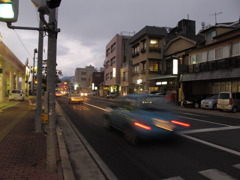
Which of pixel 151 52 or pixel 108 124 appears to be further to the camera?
pixel 151 52

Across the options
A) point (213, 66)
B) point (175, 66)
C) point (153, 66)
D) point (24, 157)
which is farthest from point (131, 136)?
point (153, 66)

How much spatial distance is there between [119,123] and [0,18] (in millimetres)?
5490

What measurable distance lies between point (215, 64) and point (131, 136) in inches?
767

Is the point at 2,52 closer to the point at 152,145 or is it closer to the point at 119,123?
the point at 119,123

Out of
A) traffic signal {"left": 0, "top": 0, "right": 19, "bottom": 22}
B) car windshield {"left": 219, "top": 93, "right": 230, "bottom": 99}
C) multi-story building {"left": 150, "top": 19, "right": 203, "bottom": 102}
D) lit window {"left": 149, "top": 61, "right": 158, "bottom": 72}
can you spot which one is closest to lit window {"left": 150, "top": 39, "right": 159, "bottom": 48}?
multi-story building {"left": 150, "top": 19, "right": 203, "bottom": 102}

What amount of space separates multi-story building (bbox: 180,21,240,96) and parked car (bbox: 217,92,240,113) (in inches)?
97.3

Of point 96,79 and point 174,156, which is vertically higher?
point 96,79

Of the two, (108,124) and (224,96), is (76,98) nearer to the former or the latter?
(224,96)

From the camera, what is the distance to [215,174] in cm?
441

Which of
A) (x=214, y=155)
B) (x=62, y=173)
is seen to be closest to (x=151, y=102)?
(x=214, y=155)

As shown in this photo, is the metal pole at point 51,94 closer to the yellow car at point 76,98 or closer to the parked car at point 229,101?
the parked car at point 229,101

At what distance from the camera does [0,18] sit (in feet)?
11.0

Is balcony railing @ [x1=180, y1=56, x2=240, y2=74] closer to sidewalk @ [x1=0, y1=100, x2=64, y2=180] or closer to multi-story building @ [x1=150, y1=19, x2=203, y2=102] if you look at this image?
multi-story building @ [x1=150, y1=19, x2=203, y2=102]

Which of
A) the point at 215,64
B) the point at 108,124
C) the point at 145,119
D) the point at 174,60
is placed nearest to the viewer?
the point at 145,119
